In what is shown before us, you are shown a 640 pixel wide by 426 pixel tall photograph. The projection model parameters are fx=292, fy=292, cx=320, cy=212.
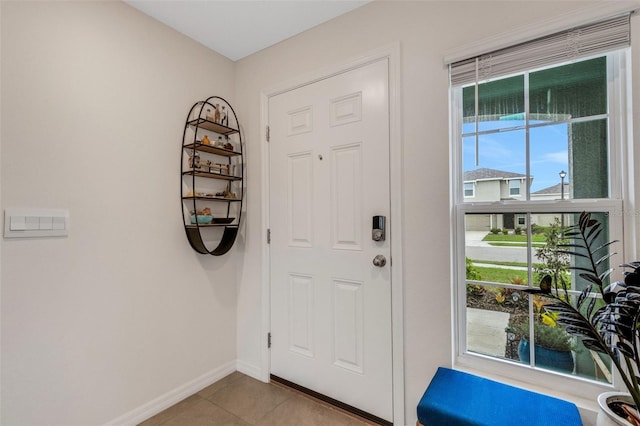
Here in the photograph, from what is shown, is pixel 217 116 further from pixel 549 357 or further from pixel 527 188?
pixel 549 357

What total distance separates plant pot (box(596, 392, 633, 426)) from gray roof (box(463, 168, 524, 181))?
2.97 feet

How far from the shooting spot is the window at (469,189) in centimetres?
151

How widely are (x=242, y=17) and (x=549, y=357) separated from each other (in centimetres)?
249

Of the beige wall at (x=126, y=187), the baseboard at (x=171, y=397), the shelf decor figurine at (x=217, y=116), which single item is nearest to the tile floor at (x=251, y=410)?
the baseboard at (x=171, y=397)

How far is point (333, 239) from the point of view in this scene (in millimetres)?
1871

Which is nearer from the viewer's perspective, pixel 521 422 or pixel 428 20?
pixel 521 422

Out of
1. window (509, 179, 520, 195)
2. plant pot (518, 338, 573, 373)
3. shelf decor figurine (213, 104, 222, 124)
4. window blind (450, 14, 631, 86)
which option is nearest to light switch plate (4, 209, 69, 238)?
shelf decor figurine (213, 104, 222, 124)

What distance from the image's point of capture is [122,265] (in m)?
1.71

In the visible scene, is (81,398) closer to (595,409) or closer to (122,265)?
(122,265)

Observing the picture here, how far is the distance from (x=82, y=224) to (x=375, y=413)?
1.93 meters

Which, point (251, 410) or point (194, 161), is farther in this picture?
point (194, 161)

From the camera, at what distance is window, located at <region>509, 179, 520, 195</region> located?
141cm

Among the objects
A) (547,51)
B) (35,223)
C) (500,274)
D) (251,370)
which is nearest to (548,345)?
(500,274)

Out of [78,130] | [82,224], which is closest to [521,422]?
[82,224]
